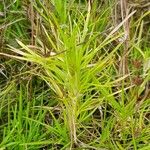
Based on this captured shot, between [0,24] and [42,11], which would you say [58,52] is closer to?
[42,11]

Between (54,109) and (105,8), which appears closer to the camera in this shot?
(54,109)

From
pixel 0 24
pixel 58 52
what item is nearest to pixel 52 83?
pixel 58 52

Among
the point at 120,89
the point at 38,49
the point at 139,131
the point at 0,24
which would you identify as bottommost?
the point at 139,131

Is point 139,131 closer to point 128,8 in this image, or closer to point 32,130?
point 32,130

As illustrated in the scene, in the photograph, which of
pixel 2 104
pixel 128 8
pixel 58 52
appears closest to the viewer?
pixel 58 52

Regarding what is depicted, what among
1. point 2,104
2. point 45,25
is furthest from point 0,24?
point 2,104

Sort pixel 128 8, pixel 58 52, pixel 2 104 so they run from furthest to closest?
1. pixel 128 8
2. pixel 2 104
3. pixel 58 52

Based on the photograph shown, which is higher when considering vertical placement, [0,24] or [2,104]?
[0,24]
